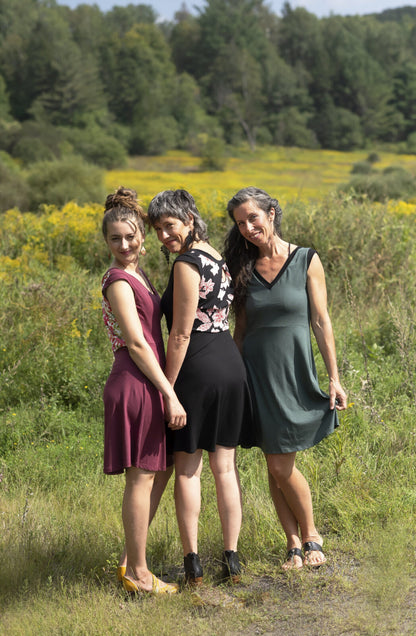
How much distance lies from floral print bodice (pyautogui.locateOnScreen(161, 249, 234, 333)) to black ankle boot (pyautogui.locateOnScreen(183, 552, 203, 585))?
104 centimetres

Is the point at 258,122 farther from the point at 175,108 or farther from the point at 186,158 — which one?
the point at 186,158

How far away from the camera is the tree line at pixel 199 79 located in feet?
251

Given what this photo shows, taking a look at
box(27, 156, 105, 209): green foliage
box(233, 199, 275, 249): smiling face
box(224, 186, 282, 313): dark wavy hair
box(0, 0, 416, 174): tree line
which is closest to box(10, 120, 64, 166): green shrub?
box(0, 0, 416, 174): tree line

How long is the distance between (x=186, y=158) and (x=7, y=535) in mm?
70429

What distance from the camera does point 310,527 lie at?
11.1ft

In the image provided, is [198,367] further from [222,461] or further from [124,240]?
[124,240]

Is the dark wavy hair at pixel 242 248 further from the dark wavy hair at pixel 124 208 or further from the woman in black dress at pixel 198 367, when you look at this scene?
the dark wavy hair at pixel 124 208

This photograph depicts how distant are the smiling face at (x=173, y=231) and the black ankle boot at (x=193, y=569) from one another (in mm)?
1391

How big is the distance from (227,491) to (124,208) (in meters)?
1.37

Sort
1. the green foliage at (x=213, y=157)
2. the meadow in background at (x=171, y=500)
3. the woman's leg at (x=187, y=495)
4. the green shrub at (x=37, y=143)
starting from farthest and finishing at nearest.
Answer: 1. the green foliage at (x=213, y=157)
2. the green shrub at (x=37, y=143)
3. the woman's leg at (x=187, y=495)
4. the meadow in background at (x=171, y=500)

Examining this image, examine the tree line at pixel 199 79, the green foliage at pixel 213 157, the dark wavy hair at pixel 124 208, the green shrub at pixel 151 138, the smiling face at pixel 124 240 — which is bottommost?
the smiling face at pixel 124 240

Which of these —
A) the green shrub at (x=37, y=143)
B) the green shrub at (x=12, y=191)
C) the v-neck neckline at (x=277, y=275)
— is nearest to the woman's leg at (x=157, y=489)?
the v-neck neckline at (x=277, y=275)

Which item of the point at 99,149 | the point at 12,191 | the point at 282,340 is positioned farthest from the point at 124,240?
the point at 99,149

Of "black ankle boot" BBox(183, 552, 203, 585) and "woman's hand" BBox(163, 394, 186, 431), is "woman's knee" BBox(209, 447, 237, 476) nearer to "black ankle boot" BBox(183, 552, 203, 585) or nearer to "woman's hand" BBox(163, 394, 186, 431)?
"woman's hand" BBox(163, 394, 186, 431)
